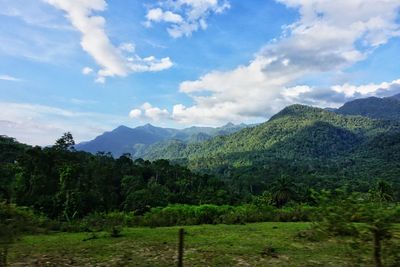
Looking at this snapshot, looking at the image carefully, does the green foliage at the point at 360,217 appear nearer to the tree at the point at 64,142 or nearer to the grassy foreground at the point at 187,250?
the grassy foreground at the point at 187,250

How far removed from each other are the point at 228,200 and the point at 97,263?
47.6m

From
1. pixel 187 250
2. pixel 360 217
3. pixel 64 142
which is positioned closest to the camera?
pixel 360 217

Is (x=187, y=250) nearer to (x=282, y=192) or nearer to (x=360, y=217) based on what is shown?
(x=360, y=217)

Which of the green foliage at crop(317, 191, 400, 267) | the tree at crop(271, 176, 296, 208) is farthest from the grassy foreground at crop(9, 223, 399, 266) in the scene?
the tree at crop(271, 176, 296, 208)

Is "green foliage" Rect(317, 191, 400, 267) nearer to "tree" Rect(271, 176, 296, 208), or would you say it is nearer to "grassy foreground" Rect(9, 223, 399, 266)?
"grassy foreground" Rect(9, 223, 399, 266)

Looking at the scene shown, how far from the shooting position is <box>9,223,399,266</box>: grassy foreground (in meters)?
11.9

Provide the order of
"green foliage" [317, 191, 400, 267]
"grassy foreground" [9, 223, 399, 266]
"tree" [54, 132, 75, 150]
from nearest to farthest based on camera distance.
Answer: "green foliage" [317, 191, 400, 267] → "grassy foreground" [9, 223, 399, 266] → "tree" [54, 132, 75, 150]

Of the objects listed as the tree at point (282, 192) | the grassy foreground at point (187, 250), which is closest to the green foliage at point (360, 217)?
the grassy foreground at point (187, 250)

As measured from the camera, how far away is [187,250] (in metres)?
13.8

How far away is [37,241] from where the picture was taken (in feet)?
54.3

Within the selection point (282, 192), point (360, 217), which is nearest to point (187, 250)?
point (360, 217)

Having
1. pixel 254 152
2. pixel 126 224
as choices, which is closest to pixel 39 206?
pixel 126 224

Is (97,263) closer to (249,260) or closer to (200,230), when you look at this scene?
(249,260)

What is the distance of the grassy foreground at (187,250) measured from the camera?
38.9 feet
